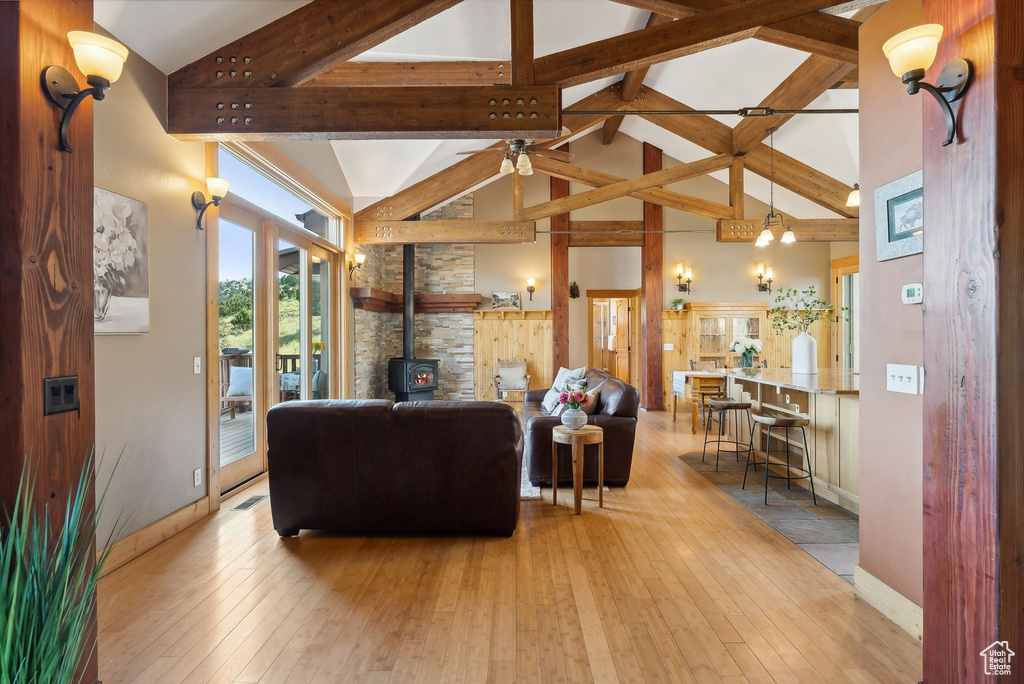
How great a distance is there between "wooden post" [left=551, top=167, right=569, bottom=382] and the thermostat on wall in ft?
21.9

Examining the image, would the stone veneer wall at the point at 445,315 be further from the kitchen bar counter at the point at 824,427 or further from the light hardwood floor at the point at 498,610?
the light hardwood floor at the point at 498,610

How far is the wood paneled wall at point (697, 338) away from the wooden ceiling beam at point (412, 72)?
5.47 metres

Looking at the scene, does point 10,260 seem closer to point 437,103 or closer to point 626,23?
point 437,103

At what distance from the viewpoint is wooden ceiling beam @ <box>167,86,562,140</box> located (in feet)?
9.86

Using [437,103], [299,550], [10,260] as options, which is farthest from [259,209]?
[10,260]

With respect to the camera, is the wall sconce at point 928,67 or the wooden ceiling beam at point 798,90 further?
the wooden ceiling beam at point 798,90

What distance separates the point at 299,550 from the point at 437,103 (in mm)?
2768

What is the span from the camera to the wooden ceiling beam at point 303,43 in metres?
2.93

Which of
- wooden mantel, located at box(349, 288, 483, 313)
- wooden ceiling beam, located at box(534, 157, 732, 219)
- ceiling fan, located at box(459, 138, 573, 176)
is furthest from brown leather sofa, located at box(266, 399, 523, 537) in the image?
wooden mantel, located at box(349, 288, 483, 313)

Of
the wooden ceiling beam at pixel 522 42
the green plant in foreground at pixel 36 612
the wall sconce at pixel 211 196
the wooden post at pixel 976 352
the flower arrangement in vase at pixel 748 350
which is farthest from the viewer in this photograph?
the flower arrangement in vase at pixel 748 350

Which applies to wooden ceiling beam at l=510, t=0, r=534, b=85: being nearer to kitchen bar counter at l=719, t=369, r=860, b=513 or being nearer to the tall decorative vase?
the tall decorative vase

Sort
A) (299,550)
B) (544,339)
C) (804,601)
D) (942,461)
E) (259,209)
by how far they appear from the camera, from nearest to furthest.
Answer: (942,461), (804,601), (299,550), (259,209), (544,339)

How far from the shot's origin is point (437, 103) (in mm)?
3027

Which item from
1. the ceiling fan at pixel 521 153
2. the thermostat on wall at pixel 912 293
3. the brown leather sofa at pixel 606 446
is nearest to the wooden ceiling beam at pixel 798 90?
the ceiling fan at pixel 521 153
